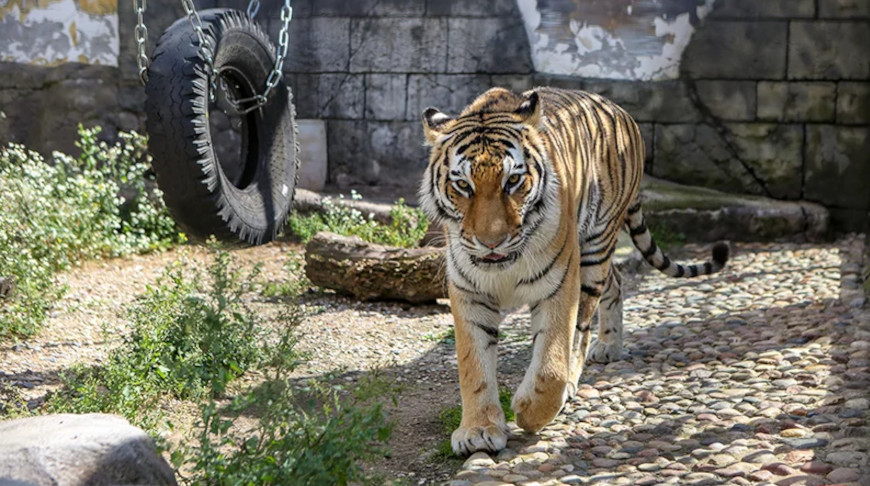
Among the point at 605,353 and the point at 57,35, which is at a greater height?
the point at 57,35

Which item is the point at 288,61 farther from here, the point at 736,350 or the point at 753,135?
the point at 736,350

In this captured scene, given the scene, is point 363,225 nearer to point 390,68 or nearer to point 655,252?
point 390,68

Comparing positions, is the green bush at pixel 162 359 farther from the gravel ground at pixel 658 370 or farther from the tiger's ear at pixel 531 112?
the tiger's ear at pixel 531 112

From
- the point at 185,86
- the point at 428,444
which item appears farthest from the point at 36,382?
the point at 428,444

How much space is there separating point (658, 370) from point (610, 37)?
4806 millimetres

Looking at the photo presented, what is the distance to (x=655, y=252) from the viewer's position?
5.82m

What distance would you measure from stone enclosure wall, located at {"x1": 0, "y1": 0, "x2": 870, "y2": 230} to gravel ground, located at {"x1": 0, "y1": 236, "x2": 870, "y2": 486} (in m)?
1.33

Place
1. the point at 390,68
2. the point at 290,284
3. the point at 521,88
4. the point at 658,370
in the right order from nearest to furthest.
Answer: the point at 658,370
the point at 290,284
the point at 521,88
the point at 390,68

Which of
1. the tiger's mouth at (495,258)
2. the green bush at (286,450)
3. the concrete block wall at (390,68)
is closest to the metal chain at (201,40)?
the tiger's mouth at (495,258)

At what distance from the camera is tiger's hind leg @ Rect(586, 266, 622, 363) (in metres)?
5.45

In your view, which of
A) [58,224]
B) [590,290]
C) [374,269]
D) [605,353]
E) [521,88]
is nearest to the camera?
[590,290]

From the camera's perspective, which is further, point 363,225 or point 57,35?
point 57,35

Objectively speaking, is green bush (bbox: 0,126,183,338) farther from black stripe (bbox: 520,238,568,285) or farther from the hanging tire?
black stripe (bbox: 520,238,568,285)

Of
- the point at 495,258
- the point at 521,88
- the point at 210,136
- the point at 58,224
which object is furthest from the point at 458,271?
the point at 521,88
